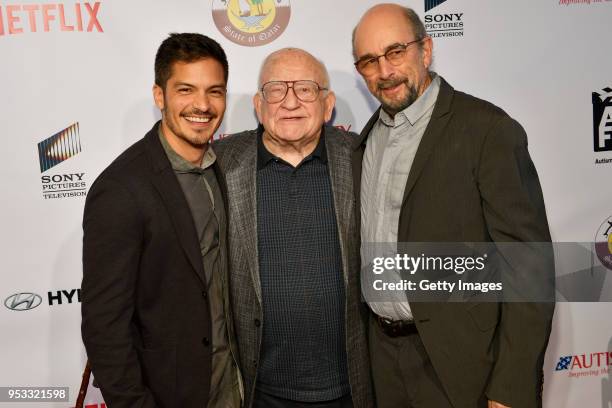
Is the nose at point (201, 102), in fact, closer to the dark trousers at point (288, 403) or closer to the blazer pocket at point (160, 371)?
the blazer pocket at point (160, 371)

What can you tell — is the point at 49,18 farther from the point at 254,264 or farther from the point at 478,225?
the point at 478,225

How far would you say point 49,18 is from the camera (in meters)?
2.70

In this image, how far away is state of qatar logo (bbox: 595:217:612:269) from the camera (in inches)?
127

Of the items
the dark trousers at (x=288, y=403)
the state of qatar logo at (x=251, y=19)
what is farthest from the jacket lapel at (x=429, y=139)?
the state of qatar logo at (x=251, y=19)

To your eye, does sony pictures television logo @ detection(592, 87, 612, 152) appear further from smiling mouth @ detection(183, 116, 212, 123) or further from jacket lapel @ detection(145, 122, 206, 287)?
jacket lapel @ detection(145, 122, 206, 287)

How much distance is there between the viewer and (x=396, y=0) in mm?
2891

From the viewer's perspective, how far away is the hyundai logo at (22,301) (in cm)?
281

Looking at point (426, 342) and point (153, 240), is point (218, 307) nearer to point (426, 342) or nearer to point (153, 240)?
point (153, 240)

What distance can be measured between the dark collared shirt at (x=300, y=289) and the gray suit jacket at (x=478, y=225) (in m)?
0.34

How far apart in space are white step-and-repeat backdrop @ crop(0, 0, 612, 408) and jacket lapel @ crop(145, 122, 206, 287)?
1.00 metres

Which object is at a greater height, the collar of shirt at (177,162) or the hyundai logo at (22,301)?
the collar of shirt at (177,162)

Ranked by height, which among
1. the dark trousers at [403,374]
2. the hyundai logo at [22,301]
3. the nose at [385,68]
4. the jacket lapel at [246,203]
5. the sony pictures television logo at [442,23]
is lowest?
the dark trousers at [403,374]

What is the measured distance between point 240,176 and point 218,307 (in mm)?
529

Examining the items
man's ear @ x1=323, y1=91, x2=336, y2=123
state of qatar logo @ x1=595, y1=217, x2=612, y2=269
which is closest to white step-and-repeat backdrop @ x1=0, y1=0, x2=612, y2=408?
state of qatar logo @ x1=595, y1=217, x2=612, y2=269
